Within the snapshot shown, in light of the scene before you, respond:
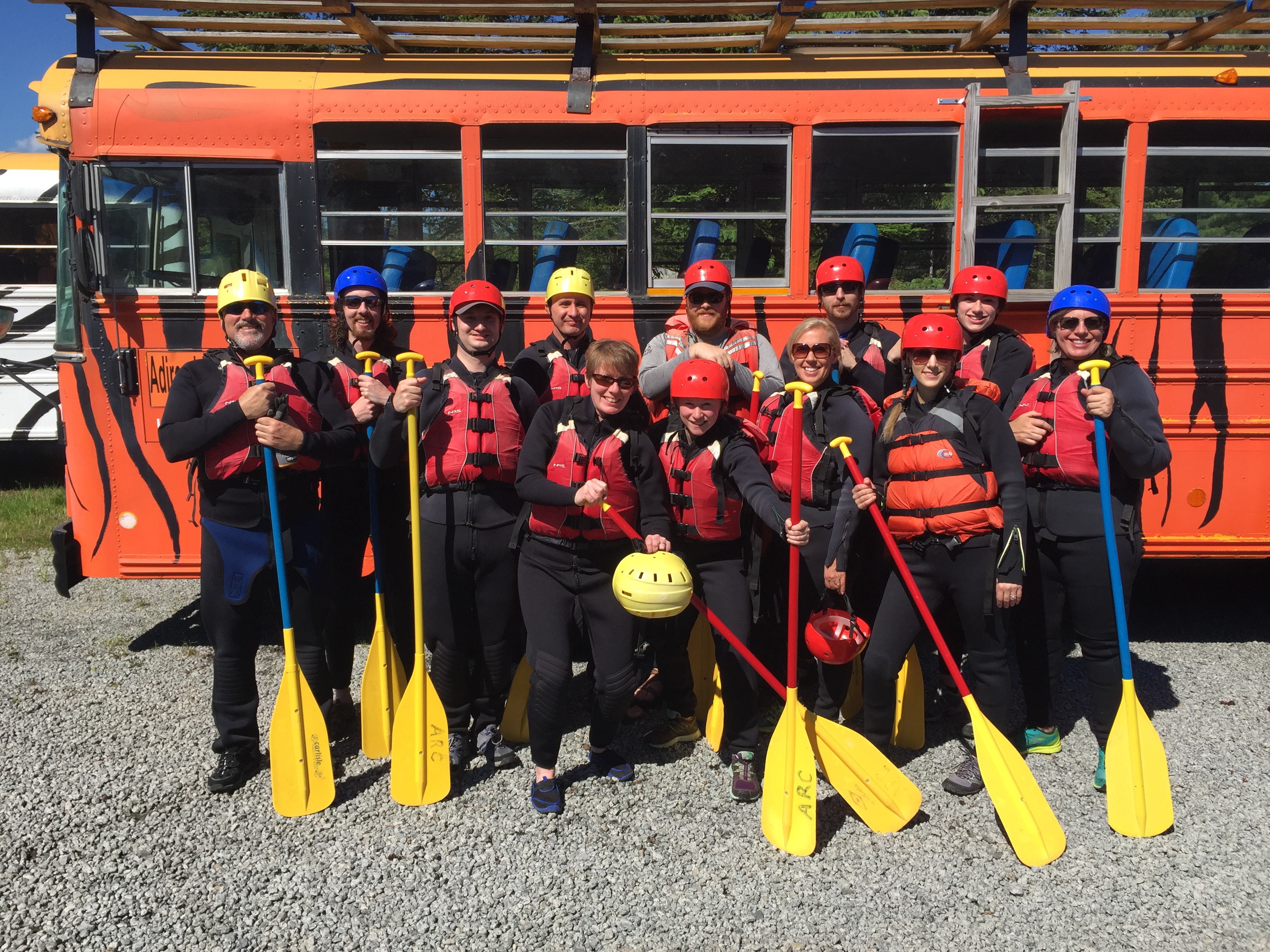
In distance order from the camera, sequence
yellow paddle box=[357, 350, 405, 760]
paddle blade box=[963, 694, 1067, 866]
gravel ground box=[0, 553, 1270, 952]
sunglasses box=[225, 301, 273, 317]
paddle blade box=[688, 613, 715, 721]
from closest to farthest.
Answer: gravel ground box=[0, 553, 1270, 952] → paddle blade box=[963, 694, 1067, 866] → sunglasses box=[225, 301, 273, 317] → yellow paddle box=[357, 350, 405, 760] → paddle blade box=[688, 613, 715, 721]

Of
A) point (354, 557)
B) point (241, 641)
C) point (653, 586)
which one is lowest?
point (241, 641)

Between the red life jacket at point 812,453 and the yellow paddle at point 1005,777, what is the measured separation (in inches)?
4.8

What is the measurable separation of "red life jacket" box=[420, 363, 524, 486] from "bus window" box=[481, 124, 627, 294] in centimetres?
130

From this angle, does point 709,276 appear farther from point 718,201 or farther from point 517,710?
point 517,710

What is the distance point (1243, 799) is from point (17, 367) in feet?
37.2

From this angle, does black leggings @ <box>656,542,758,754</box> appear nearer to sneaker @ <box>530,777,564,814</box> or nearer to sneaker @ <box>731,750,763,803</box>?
sneaker @ <box>731,750,763,803</box>

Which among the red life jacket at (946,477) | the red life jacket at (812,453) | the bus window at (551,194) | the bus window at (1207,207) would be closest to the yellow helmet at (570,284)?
the bus window at (551,194)

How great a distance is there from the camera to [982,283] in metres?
3.92

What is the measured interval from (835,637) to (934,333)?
4.17 feet

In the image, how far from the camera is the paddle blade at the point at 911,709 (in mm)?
3949

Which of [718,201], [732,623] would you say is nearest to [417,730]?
[732,623]

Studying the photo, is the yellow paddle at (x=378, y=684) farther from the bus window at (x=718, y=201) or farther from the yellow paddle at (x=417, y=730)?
the bus window at (x=718, y=201)

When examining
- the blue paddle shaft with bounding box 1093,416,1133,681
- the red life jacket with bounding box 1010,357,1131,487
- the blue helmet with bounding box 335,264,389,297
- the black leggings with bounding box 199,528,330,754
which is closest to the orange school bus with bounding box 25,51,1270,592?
the blue helmet with bounding box 335,264,389,297

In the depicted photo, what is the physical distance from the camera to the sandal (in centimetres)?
432
